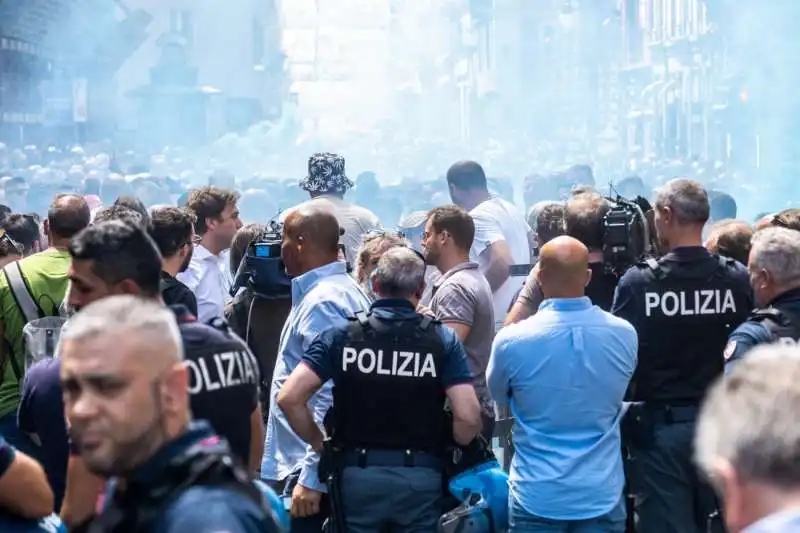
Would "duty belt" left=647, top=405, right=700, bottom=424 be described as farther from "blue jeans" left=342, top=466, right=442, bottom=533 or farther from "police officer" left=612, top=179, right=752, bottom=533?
"blue jeans" left=342, top=466, right=442, bottom=533

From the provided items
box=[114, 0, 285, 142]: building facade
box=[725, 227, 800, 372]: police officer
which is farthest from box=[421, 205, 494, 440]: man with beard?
box=[114, 0, 285, 142]: building facade

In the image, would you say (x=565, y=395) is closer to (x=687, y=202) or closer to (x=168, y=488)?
(x=687, y=202)

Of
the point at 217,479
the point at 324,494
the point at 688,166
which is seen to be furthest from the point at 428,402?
the point at 688,166

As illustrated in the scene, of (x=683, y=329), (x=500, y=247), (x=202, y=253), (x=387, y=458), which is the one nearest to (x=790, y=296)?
(x=683, y=329)

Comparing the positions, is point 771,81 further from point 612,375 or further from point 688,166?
point 612,375

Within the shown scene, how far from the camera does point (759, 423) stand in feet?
5.96

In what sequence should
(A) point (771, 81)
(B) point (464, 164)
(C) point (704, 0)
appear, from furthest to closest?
(C) point (704, 0)
(A) point (771, 81)
(B) point (464, 164)

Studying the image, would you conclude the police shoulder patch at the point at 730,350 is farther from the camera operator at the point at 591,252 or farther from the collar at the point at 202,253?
the collar at the point at 202,253

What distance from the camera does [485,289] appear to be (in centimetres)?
560

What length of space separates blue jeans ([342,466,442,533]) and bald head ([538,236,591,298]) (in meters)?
0.73

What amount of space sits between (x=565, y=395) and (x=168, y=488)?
235 centimetres

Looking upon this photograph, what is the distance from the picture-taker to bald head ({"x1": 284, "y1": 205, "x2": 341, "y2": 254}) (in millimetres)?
4938

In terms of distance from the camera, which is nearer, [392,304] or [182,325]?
[182,325]

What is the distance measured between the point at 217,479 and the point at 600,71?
39.9 m
